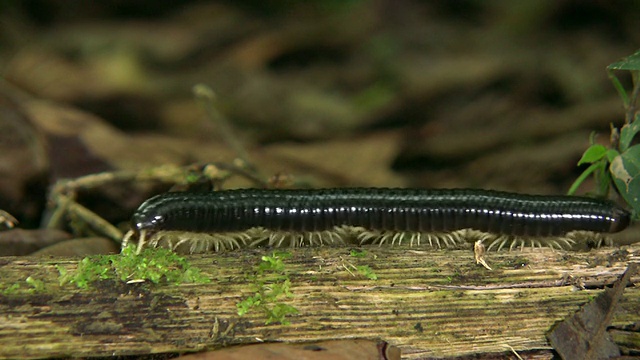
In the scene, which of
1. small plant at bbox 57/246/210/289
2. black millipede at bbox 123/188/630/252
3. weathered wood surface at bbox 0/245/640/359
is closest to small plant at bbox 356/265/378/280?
weathered wood surface at bbox 0/245/640/359

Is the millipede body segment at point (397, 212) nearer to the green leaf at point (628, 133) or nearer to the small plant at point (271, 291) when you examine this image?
the green leaf at point (628, 133)

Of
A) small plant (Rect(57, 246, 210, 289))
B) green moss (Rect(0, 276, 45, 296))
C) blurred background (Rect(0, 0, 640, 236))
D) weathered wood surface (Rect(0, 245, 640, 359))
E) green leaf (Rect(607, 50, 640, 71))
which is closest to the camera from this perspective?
weathered wood surface (Rect(0, 245, 640, 359))

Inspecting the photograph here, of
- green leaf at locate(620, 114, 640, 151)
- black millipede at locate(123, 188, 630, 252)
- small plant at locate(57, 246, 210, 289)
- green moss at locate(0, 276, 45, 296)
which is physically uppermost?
green leaf at locate(620, 114, 640, 151)

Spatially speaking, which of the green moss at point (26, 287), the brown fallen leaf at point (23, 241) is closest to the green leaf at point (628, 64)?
the green moss at point (26, 287)

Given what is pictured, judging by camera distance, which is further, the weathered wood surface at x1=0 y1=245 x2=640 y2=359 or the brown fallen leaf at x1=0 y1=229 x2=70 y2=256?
the brown fallen leaf at x1=0 y1=229 x2=70 y2=256

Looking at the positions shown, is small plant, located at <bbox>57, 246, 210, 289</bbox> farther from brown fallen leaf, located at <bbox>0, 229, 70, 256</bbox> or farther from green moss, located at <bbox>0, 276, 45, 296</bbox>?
brown fallen leaf, located at <bbox>0, 229, 70, 256</bbox>

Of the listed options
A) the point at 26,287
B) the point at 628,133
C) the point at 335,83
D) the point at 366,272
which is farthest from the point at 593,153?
the point at 335,83

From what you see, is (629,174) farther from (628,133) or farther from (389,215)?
(389,215)
